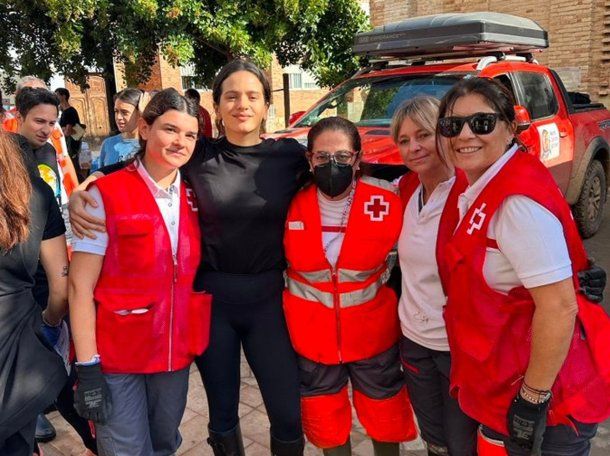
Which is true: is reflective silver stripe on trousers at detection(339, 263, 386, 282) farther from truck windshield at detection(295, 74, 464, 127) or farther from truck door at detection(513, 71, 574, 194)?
truck door at detection(513, 71, 574, 194)

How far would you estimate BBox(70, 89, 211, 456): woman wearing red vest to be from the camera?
77.0 inches

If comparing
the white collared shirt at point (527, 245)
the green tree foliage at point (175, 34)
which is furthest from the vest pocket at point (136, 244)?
the green tree foliage at point (175, 34)

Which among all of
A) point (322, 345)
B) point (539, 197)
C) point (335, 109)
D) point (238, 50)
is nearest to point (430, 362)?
point (322, 345)

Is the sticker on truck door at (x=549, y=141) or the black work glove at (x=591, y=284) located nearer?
the black work glove at (x=591, y=284)

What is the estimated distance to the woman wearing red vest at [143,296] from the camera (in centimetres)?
196

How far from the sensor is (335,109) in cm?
564

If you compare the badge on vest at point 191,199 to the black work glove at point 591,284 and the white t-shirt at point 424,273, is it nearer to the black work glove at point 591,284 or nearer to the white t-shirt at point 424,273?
the white t-shirt at point 424,273

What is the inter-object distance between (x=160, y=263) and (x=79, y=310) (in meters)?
0.34

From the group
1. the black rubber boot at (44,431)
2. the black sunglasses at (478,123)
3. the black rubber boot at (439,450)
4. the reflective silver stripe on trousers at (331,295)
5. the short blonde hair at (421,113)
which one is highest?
the short blonde hair at (421,113)

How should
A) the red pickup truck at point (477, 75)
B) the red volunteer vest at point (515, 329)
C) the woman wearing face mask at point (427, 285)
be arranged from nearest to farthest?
the red volunteer vest at point (515, 329) < the woman wearing face mask at point (427, 285) < the red pickup truck at point (477, 75)

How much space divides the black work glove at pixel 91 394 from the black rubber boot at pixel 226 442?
0.61 m

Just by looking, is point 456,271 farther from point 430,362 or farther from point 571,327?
point 430,362

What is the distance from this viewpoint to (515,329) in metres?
1.63

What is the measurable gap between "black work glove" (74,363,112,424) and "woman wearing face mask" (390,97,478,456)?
1.22m
